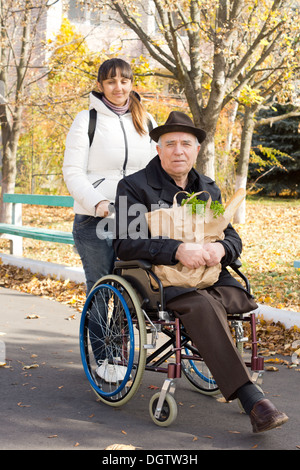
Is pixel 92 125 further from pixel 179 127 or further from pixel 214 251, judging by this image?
pixel 214 251

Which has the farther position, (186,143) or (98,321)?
(98,321)

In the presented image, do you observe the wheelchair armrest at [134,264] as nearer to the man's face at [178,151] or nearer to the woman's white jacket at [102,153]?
the woman's white jacket at [102,153]

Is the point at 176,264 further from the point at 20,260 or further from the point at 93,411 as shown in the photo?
the point at 20,260

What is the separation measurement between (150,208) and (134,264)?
37 centimetres

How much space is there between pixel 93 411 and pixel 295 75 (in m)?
9.90

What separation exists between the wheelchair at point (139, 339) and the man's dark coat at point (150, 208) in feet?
0.24

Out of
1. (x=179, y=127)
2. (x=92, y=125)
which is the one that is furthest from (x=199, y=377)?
(x=92, y=125)

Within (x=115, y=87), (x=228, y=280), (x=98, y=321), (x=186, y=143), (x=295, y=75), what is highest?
(x=295, y=75)

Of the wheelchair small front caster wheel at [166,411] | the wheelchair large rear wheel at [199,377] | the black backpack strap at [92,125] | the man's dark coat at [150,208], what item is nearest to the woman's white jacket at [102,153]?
Answer: the black backpack strap at [92,125]

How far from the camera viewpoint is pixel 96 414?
4176mm

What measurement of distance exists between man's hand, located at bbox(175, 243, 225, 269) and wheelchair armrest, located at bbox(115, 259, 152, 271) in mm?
173

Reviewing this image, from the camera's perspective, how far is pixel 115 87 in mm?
4719

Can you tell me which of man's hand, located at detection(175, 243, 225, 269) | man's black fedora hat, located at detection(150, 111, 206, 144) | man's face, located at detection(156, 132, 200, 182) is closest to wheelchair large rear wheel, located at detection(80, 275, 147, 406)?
man's hand, located at detection(175, 243, 225, 269)

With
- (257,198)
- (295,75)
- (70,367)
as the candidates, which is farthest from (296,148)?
(70,367)
